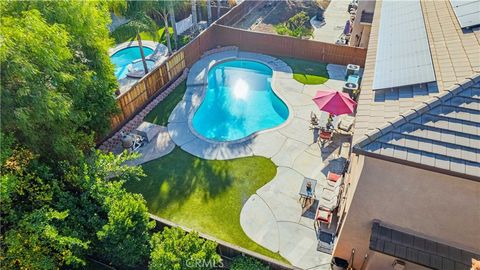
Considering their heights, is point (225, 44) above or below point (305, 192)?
above

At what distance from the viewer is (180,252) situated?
1010 centimetres

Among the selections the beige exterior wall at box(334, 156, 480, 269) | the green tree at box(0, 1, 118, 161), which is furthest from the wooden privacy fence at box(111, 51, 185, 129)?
the beige exterior wall at box(334, 156, 480, 269)

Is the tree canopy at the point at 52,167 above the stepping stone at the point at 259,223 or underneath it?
above

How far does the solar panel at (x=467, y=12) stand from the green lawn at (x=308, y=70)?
11393 millimetres

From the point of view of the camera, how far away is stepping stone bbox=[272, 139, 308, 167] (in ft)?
55.1

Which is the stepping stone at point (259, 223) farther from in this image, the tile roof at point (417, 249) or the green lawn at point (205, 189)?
the tile roof at point (417, 249)

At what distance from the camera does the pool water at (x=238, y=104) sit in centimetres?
2053

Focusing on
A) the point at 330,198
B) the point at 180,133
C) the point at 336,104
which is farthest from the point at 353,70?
the point at 180,133

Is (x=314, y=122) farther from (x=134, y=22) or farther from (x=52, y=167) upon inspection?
(x=52, y=167)

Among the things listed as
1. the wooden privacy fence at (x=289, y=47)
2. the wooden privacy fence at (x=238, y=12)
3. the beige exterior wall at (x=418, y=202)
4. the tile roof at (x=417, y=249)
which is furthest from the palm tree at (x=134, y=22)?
the tile roof at (x=417, y=249)

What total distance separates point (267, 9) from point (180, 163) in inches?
1054

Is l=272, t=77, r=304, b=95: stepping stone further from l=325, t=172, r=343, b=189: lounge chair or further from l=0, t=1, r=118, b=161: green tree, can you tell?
l=0, t=1, r=118, b=161: green tree

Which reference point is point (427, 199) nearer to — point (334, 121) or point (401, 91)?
point (401, 91)

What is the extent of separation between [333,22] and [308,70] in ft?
40.2
